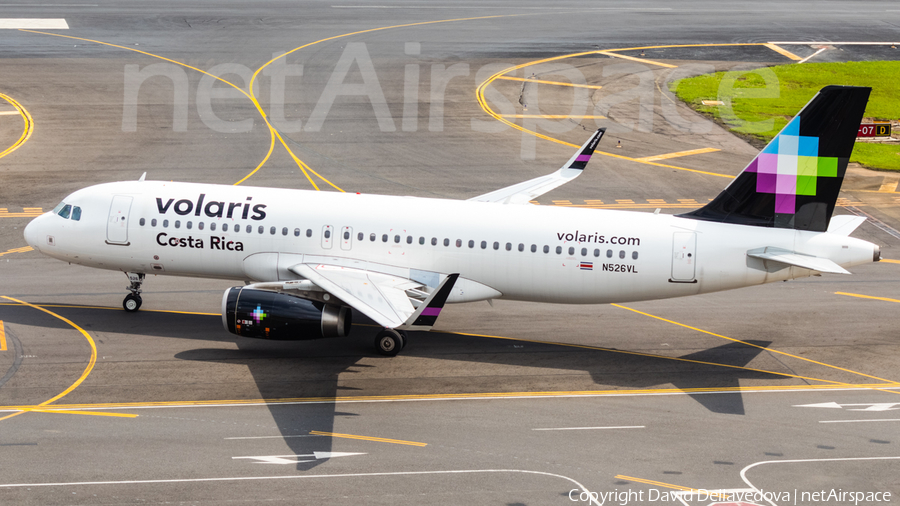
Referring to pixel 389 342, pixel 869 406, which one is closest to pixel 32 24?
pixel 389 342

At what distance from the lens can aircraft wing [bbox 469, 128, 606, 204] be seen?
136 feet

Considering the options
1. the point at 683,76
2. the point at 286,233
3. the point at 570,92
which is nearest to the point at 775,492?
the point at 286,233

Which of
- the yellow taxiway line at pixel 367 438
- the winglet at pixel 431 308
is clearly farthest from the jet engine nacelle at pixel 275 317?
the winglet at pixel 431 308

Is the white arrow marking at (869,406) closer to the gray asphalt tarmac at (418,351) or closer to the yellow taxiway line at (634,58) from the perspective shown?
the gray asphalt tarmac at (418,351)

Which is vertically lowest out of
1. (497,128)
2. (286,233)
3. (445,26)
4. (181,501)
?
(181,501)

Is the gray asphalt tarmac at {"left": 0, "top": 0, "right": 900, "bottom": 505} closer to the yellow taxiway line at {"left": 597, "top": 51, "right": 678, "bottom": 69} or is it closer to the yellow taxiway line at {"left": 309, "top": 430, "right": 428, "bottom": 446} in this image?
the yellow taxiway line at {"left": 309, "top": 430, "right": 428, "bottom": 446}

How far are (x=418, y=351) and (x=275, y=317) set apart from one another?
6242mm

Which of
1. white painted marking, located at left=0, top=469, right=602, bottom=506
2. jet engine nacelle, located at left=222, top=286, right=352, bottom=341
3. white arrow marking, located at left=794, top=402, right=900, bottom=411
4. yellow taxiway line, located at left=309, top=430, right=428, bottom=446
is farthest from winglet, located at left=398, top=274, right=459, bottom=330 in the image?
white arrow marking, located at left=794, top=402, right=900, bottom=411

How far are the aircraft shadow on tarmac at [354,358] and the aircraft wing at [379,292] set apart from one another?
2873 mm

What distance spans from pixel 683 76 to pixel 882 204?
87.7 ft

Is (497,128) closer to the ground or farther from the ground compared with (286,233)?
farther from the ground

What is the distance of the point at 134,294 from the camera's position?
38844mm

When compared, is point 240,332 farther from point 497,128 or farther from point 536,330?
point 497,128

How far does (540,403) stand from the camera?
105ft
